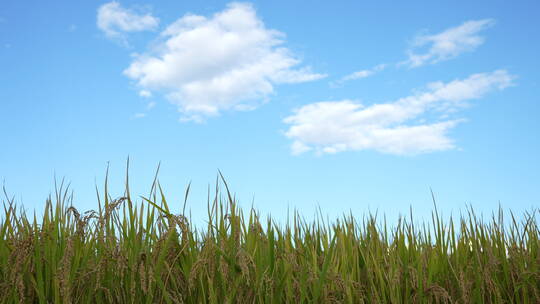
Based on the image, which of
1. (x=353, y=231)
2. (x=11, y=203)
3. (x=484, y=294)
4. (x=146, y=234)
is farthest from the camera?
(x=353, y=231)

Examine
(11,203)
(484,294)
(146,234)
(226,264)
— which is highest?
(11,203)

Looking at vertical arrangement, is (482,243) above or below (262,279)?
above

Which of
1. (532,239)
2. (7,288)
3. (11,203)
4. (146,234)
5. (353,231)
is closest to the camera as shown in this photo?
(7,288)

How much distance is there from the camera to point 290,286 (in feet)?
12.9

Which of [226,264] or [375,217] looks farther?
[375,217]

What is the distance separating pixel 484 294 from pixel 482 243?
65cm

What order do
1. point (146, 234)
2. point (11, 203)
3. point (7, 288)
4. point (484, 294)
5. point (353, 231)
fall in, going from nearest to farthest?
1. point (7, 288)
2. point (146, 234)
3. point (11, 203)
4. point (484, 294)
5. point (353, 231)

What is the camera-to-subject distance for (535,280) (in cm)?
489

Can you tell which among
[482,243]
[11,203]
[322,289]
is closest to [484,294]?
[482,243]

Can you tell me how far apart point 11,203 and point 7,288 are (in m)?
1.00

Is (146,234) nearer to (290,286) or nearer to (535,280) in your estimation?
(290,286)

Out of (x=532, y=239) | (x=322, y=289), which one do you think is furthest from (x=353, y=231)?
(x=532, y=239)

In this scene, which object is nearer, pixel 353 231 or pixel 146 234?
pixel 146 234

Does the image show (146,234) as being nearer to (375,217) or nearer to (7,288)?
(7,288)
